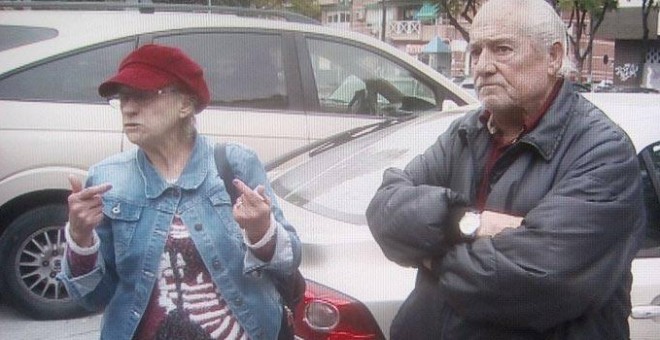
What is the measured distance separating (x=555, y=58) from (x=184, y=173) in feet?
2.77

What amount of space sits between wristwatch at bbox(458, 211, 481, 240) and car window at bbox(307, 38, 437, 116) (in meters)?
3.09

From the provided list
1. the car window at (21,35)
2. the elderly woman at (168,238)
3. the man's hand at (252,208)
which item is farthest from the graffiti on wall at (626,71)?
the man's hand at (252,208)

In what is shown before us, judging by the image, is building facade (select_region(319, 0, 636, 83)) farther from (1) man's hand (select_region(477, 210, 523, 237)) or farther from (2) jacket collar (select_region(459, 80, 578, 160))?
(1) man's hand (select_region(477, 210, 523, 237))

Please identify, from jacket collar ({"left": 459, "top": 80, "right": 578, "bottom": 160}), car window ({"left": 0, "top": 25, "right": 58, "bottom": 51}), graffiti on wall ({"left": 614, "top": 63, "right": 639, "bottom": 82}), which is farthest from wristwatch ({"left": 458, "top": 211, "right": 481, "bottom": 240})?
graffiti on wall ({"left": 614, "top": 63, "right": 639, "bottom": 82})

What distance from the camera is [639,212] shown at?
1558mm

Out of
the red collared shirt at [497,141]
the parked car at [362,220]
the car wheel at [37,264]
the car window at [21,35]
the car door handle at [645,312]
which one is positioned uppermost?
the car window at [21,35]

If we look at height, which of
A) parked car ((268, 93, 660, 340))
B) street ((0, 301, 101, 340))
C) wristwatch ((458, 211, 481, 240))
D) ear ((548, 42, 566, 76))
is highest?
ear ((548, 42, 566, 76))

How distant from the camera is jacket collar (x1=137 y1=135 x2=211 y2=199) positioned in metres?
1.82

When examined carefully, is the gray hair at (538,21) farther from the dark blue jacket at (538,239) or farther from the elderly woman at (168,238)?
the elderly woman at (168,238)

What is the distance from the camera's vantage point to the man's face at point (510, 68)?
1.60 meters

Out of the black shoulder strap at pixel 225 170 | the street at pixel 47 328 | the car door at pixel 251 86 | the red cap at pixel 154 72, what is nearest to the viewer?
the red cap at pixel 154 72

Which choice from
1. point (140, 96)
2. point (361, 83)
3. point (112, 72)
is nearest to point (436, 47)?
point (361, 83)

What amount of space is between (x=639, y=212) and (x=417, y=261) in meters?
0.44

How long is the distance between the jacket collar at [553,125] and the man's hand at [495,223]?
0.45 ft
